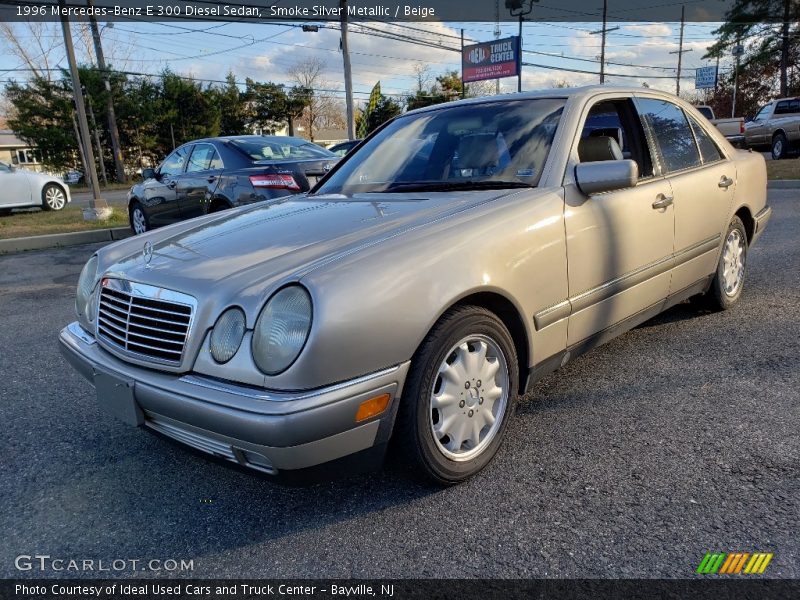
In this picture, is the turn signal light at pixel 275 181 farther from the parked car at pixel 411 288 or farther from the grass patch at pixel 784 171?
the grass patch at pixel 784 171

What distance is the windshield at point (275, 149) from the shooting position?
22.7 ft

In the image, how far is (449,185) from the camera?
2947 millimetres

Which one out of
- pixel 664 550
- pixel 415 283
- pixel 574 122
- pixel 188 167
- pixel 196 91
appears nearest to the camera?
pixel 664 550

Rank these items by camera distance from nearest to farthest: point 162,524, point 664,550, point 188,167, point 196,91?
point 664,550 → point 162,524 → point 188,167 → point 196,91

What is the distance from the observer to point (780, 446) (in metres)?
2.49

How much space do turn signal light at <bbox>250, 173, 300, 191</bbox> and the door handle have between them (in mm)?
4180

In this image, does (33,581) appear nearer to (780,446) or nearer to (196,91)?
(780,446)

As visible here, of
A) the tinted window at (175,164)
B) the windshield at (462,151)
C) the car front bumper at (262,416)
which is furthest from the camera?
the tinted window at (175,164)

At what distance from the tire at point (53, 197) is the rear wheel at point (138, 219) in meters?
6.28

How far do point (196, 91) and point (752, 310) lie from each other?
3744 cm

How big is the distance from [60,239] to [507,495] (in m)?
9.17

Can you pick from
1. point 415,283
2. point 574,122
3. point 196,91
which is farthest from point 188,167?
point 196,91

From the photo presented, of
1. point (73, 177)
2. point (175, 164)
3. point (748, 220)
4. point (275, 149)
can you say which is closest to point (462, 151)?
point (748, 220)

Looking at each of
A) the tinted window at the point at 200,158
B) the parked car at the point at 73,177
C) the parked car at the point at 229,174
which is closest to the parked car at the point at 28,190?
the parked car at the point at 229,174
